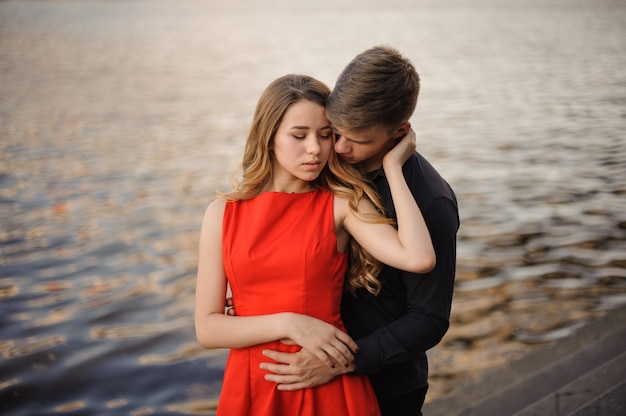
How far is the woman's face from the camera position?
7.66ft

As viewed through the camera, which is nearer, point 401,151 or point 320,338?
point 320,338

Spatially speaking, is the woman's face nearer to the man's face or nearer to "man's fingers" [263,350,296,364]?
the man's face

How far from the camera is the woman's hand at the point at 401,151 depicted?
2334 millimetres

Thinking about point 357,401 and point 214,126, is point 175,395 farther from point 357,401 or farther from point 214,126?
point 214,126

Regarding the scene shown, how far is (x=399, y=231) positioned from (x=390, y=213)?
14 cm

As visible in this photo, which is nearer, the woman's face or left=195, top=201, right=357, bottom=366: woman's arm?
left=195, top=201, right=357, bottom=366: woman's arm

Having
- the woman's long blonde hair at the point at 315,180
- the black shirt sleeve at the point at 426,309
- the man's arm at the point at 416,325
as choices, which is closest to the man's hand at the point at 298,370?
the man's arm at the point at 416,325

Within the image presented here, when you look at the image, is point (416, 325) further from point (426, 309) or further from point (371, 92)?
point (371, 92)

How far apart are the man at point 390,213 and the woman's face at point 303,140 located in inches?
2.1

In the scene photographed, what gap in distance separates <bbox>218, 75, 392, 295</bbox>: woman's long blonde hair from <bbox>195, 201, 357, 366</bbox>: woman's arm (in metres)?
0.17

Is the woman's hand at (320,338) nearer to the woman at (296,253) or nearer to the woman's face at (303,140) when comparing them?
the woman at (296,253)

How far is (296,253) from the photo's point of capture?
226 centimetres

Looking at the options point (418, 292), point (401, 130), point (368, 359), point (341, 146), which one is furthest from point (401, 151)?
point (368, 359)

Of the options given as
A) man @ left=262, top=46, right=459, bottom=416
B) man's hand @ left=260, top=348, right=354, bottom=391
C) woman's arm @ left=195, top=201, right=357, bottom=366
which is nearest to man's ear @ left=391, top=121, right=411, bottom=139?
man @ left=262, top=46, right=459, bottom=416
